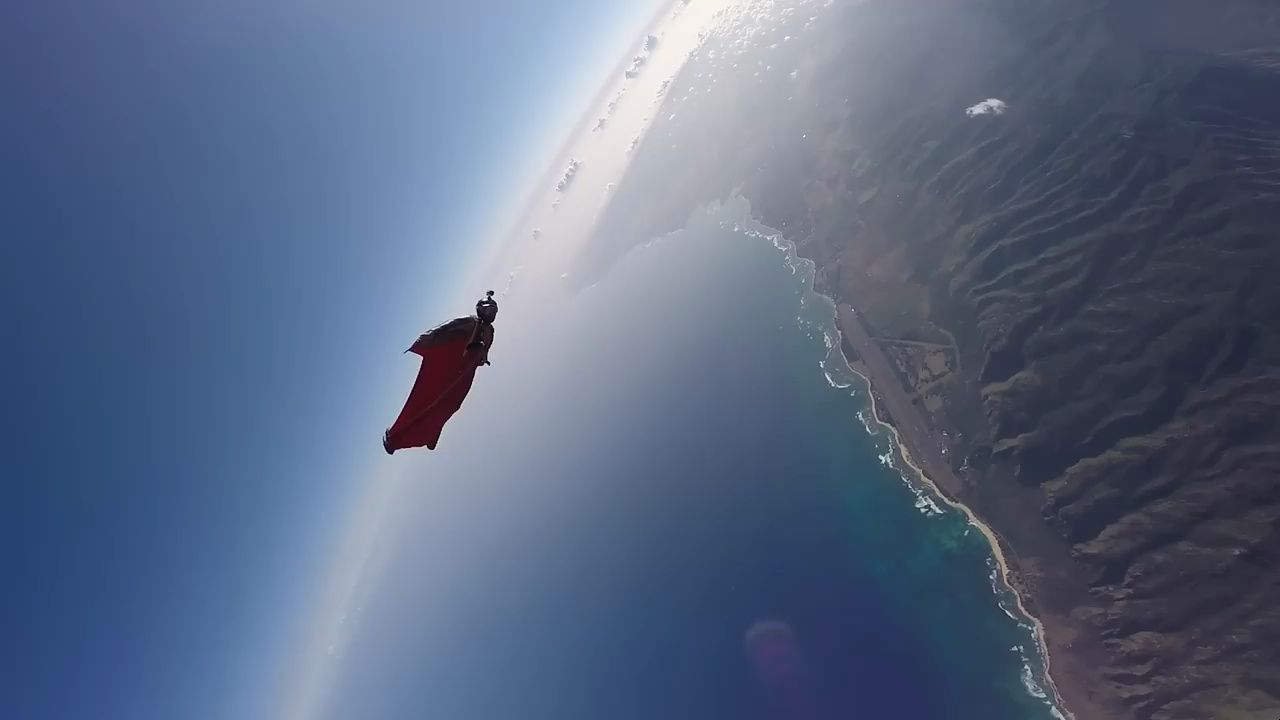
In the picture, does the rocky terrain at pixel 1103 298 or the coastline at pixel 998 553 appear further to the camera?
the rocky terrain at pixel 1103 298

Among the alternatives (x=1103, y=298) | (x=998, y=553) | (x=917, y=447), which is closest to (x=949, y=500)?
(x=998, y=553)

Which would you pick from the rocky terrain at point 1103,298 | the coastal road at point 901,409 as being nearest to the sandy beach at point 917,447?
the coastal road at point 901,409

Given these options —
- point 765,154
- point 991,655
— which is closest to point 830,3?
point 765,154

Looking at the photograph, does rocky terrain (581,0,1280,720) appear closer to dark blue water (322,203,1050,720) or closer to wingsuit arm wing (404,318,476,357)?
dark blue water (322,203,1050,720)

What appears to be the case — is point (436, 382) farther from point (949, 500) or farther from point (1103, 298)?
point (1103, 298)

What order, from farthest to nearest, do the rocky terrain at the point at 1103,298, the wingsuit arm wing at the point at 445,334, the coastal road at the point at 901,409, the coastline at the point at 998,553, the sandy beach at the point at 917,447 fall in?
the coastal road at the point at 901,409, the sandy beach at the point at 917,447, the rocky terrain at the point at 1103,298, the coastline at the point at 998,553, the wingsuit arm wing at the point at 445,334

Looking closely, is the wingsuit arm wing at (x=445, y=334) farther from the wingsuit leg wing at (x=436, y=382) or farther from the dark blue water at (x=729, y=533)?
the dark blue water at (x=729, y=533)
